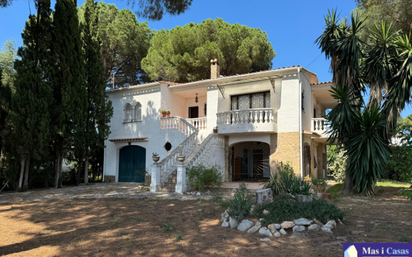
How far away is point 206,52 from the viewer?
68.1 ft

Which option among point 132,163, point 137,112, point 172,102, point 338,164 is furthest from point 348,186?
point 137,112

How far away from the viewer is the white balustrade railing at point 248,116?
1397cm

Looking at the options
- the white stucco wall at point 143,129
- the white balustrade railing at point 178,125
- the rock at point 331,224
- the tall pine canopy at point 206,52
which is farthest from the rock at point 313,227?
the tall pine canopy at point 206,52

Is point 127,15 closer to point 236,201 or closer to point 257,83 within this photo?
point 257,83

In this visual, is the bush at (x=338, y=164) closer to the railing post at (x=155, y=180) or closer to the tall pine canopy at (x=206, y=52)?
the railing post at (x=155, y=180)

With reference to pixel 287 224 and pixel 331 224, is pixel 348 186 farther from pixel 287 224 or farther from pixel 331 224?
pixel 287 224

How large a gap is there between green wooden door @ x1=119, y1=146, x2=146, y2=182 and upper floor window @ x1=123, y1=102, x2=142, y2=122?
6.40ft

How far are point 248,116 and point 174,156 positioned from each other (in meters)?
4.45

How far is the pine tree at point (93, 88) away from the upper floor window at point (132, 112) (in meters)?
2.23

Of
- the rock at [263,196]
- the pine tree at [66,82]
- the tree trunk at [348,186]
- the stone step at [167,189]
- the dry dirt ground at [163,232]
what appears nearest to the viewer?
the dry dirt ground at [163,232]

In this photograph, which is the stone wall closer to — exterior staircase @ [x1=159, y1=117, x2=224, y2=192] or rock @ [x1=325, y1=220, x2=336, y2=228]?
exterior staircase @ [x1=159, y1=117, x2=224, y2=192]

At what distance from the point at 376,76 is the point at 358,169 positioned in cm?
359

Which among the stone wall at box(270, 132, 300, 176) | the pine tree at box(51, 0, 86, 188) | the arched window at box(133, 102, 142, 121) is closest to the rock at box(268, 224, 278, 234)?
the stone wall at box(270, 132, 300, 176)

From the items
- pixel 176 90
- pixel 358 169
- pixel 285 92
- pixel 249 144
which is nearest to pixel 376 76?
pixel 358 169
